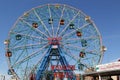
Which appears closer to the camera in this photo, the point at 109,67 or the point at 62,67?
the point at 109,67

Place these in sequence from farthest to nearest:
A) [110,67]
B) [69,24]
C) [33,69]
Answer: [69,24] → [33,69] → [110,67]

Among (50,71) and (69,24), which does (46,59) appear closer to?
(50,71)

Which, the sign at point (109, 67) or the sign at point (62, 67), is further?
the sign at point (62, 67)

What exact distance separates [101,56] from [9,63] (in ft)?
54.1

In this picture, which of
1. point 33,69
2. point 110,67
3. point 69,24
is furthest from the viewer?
point 69,24

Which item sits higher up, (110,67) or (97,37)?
(97,37)

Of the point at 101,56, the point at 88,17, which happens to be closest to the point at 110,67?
the point at 101,56

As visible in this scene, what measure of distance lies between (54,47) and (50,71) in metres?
4.33

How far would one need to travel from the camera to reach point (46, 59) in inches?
2415

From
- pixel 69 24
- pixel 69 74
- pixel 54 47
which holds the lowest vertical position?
pixel 69 74

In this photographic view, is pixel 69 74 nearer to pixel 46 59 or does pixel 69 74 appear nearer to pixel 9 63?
pixel 46 59

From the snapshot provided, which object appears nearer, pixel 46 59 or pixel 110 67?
pixel 110 67

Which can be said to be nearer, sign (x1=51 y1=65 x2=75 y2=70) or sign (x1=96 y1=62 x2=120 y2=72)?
sign (x1=96 y1=62 x2=120 y2=72)

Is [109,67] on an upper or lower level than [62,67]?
lower
